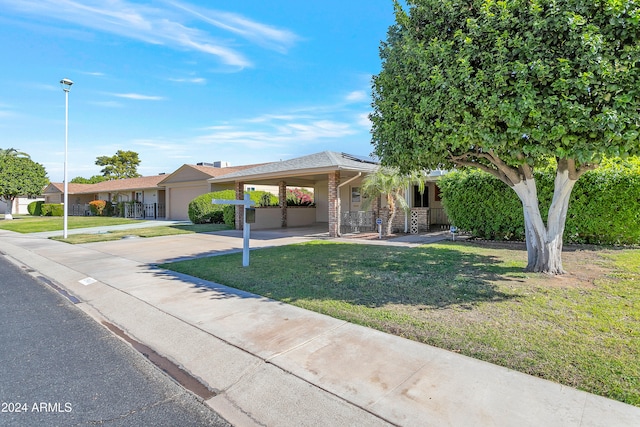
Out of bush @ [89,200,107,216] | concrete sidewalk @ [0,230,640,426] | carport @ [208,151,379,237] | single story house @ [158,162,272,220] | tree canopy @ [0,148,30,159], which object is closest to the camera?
concrete sidewalk @ [0,230,640,426]

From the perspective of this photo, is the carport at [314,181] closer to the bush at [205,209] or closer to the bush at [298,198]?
the bush at [298,198]

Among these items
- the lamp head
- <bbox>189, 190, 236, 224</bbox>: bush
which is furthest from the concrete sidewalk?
<bbox>189, 190, 236, 224</bbox>: bush

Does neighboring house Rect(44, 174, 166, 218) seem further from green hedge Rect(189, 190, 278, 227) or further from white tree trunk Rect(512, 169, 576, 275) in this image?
white tree trunk Rect(512, 169, 576, 275)

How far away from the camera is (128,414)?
8.94 ft

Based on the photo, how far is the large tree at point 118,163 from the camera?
200 ft

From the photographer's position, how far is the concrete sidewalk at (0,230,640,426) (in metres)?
2.55

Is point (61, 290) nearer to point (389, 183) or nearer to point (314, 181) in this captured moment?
point (389, 183)

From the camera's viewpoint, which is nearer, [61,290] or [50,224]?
[61,290]

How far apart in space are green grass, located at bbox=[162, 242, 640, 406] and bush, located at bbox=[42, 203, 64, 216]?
37.8 meters

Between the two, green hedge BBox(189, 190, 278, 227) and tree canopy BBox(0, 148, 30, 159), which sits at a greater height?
tree canopy BBox(0, 148, 30, 159)

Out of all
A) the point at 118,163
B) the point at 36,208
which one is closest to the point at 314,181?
the point at 36,208

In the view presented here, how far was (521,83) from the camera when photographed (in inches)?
193

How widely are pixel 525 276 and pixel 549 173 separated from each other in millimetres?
5343

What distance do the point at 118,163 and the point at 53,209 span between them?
26.6 m
